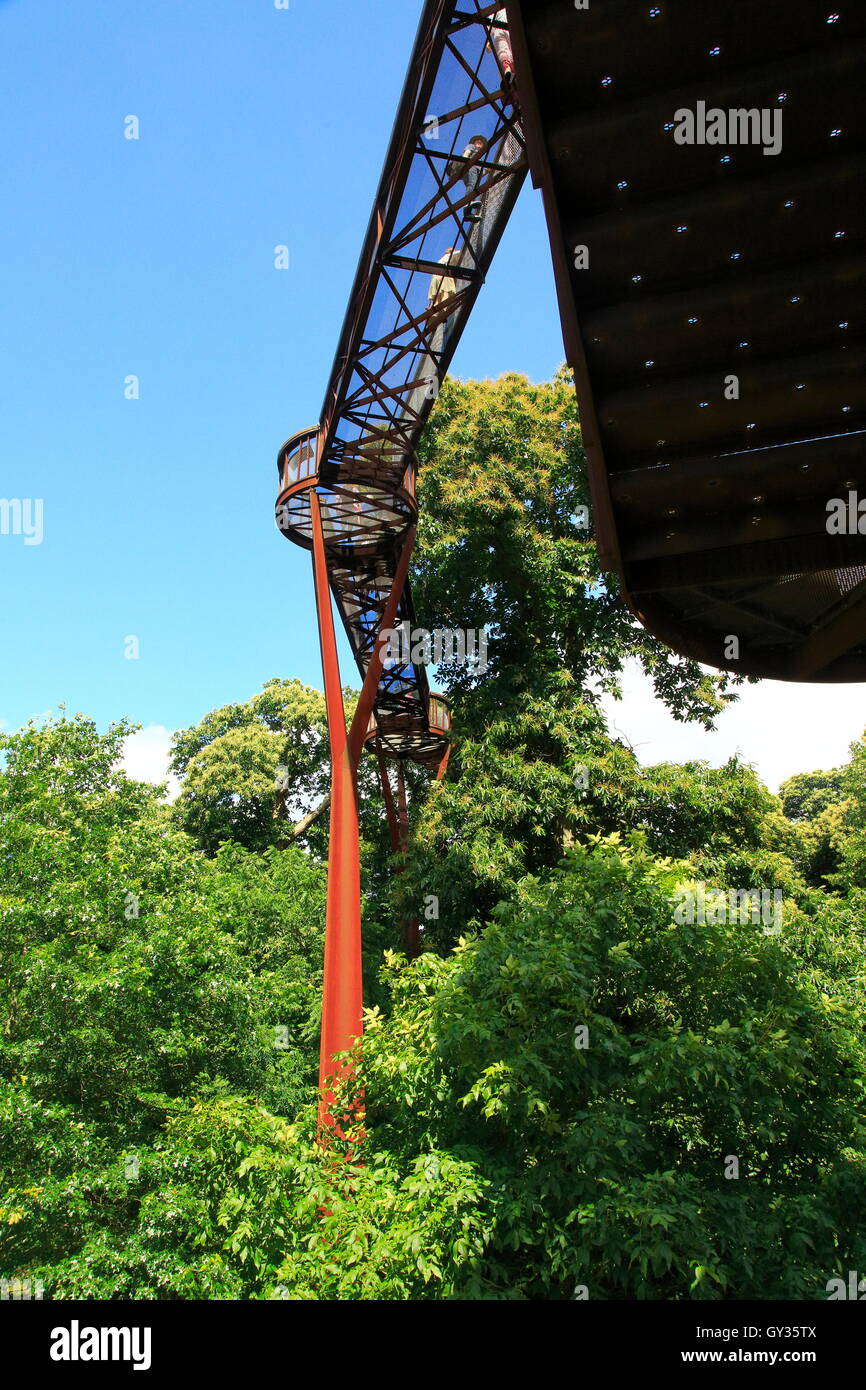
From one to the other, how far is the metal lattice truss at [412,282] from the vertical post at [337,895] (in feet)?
2.36

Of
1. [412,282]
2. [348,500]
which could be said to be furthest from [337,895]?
[412,282]

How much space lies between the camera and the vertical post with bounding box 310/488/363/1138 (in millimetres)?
9367

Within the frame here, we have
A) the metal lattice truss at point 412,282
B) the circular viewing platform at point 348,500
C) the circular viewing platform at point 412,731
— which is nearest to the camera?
the metal lattice truss at point 412,282

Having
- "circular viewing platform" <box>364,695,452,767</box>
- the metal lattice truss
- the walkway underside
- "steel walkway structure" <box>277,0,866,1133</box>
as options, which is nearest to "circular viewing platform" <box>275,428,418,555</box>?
the metal lattice truss

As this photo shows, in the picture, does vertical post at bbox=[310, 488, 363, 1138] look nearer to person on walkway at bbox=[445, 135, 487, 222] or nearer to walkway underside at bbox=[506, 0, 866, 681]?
person on walkway at bbox=[445, 135, 487, 222]

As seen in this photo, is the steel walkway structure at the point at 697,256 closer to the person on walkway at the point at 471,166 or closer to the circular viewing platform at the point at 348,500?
the person on walkway at the point at 471,166

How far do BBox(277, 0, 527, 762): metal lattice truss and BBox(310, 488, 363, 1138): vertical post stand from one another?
719 mm

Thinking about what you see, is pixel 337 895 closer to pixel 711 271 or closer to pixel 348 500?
pixel 348 500

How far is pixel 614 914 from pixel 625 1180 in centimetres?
214

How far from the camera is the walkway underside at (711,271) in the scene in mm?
3258

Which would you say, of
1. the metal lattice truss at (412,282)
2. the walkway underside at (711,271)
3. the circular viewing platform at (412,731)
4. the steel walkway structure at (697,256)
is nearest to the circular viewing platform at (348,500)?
the metal lattice truss at (412,282)
